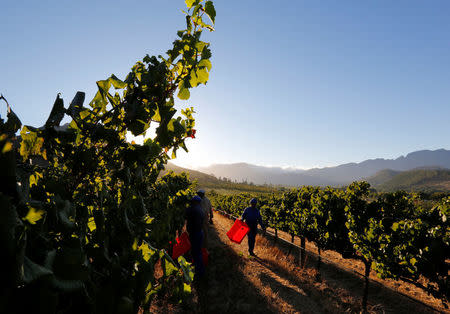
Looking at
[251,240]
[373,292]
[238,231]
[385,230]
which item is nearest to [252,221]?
[251,240]

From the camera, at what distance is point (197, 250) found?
6.35 meters

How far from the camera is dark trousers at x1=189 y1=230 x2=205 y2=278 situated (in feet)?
20.8

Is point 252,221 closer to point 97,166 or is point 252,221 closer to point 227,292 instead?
point 227,292

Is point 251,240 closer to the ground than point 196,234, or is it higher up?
closer to the ground

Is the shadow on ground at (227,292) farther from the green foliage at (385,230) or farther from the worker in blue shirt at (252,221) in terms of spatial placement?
the green foliage at (385,230)

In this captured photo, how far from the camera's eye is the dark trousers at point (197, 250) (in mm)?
6340

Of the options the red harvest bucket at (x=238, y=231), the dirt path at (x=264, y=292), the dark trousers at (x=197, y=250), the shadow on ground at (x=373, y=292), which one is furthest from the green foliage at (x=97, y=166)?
the shadow on ground at (x=373, y=292)

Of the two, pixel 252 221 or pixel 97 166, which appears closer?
pixel 97 166

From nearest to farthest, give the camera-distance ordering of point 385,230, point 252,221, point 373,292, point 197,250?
1. point 197,250
2. point 385,230
3. point 373,292
4. point 252,221

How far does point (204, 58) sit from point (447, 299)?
28.8 feet

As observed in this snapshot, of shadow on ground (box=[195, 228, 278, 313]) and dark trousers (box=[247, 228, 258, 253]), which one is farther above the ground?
dark trousers (box=[247, 228, 258, 253])

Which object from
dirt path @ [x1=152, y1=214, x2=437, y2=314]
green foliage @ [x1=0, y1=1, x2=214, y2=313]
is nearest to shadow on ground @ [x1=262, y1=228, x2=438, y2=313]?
dirt path @ [x1=152, y1=214, x2=437, y2=314]

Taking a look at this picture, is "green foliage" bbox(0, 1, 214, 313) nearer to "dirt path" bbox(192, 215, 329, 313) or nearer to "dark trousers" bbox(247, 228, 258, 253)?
"dirt path" bbox(192, 215, 329, 313)

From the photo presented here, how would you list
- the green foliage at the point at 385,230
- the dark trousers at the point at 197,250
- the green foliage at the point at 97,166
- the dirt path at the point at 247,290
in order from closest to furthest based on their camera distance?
1. the green foliage at the point at 97,166
2. the dirt path at the point at 247,290
3. the green foliage at the point at 385,230
4. the dark trousers at the point at 197,250
